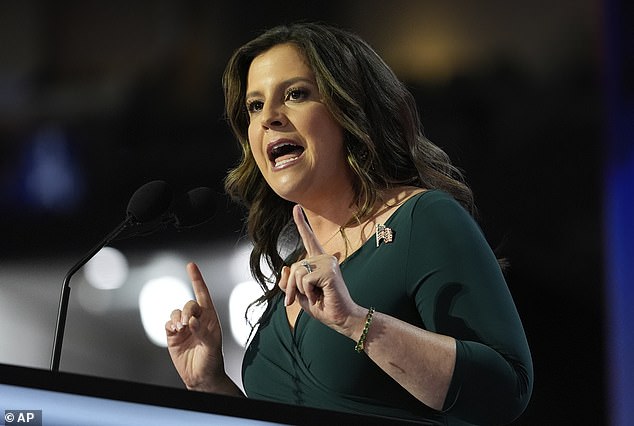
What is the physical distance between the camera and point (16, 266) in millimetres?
3416

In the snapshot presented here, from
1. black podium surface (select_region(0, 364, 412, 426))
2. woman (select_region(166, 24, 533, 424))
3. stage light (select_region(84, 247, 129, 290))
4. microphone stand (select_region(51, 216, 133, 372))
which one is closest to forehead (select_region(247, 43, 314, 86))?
woman (select_region(166, 24, 533, 424))

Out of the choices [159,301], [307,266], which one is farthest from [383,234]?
[159,301]

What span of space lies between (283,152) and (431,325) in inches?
16.5

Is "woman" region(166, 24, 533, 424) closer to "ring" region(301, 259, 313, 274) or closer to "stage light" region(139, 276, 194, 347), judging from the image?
"ring" region(301, 259, 313, 274)

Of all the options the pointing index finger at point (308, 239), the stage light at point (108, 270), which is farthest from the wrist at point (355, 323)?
the stage light at point (108, 270)

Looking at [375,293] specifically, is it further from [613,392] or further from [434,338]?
[613,392]

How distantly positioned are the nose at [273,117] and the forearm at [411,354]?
0.47 meters

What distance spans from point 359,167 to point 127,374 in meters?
1.94

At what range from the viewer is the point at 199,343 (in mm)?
1562

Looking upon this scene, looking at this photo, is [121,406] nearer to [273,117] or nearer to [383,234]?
[383,234]

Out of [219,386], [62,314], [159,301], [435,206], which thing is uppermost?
[435,206]

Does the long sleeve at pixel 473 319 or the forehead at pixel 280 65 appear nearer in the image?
the long sleeve at pixel 473 319

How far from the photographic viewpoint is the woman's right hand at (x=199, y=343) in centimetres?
155

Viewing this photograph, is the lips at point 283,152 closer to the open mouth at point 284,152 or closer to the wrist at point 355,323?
the open mouth at point 284,152
